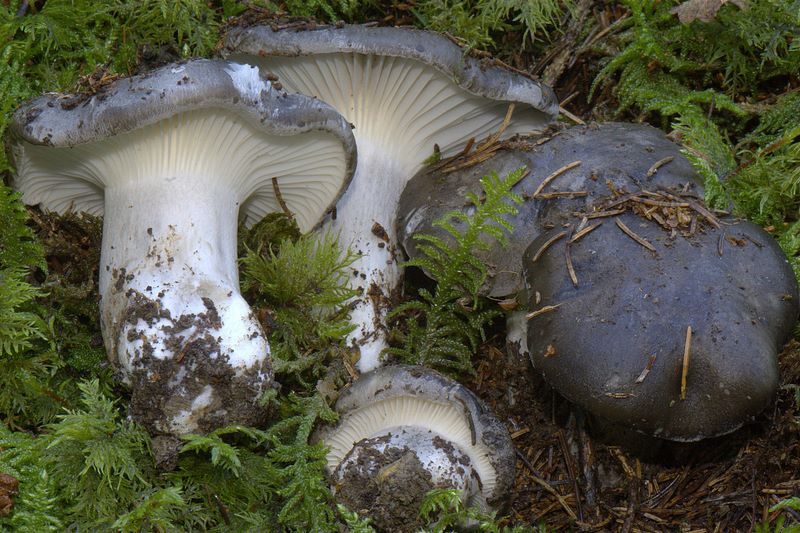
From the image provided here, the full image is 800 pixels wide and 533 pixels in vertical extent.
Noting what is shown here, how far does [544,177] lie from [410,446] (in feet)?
3.94

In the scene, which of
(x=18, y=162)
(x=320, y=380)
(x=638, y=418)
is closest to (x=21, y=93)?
(x=18, y=162)

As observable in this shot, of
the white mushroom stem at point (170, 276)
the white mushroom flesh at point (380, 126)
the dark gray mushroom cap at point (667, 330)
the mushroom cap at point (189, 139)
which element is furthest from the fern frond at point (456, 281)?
the white mushroom stem at point (170, 276)

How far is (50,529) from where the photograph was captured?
2.25m

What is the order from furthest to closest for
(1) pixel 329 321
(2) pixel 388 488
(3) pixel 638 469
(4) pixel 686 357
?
(1) pixel 329 321
(3) pixel 638 469
(2) pixel 388 488
(4) pixel 686 357

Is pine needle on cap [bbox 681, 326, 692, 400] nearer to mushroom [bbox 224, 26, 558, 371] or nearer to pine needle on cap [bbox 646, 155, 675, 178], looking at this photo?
pine needle on cap [bbox 646, 155, 675, 178]

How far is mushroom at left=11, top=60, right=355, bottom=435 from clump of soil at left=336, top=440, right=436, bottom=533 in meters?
0.42

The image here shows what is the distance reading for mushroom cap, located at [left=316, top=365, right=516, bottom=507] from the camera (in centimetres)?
255

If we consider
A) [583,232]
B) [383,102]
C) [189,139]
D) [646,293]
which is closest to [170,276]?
[189,139]

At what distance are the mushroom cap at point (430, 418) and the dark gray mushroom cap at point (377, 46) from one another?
1.12 m

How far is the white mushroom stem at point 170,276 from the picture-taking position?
2.40 meters

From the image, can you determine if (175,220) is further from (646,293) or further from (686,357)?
(686,357)

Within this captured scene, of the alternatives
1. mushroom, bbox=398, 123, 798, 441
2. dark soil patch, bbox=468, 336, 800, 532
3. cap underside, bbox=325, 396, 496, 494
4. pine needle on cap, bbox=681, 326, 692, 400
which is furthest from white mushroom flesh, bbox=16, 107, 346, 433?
pine needle on cap, bbox=681, 326, 692, 400

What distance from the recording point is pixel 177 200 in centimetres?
255

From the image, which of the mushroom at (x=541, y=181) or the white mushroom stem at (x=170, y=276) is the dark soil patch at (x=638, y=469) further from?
the white mushroom stem at (x=170, y=276)
